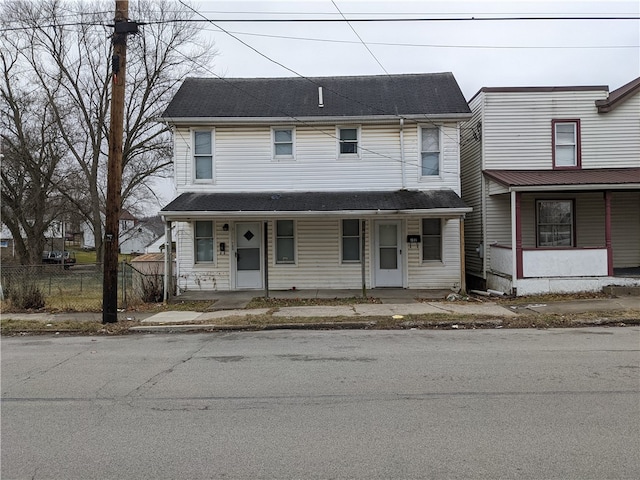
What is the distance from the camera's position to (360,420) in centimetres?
433

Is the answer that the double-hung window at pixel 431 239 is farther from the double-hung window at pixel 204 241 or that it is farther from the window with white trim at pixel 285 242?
the double-hung window at pixel 204 241

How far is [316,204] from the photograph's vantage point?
1361cm

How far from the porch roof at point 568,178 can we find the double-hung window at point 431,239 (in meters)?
2.26

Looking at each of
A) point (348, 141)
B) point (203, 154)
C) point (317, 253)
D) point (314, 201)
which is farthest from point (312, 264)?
point (203, 154)

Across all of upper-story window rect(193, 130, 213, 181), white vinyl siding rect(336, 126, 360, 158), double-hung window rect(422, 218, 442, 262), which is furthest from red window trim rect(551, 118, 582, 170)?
upper-story window rect(193, 130, 213, 181)

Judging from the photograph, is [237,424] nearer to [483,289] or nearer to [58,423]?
[58,423]

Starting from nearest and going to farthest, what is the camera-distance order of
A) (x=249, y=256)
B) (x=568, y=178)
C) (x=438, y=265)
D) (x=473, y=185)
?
(x=568, y=178), (x=438, y=265), (x=249, y=256), (x=473, y=185)

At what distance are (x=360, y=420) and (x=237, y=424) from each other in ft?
3.76

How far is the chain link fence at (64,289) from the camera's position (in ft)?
39.7

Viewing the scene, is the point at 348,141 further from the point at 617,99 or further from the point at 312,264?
the point at 617,99

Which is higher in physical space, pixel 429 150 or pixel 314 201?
pixel 429 150

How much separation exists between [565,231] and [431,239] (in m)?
4.50

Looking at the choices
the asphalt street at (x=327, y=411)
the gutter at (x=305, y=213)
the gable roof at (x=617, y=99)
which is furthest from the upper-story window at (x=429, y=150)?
the asphalt street at (x=327, y=411)

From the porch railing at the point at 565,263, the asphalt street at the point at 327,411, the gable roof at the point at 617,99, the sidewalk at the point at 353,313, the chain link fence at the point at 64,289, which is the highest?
the gable roof at the point at 617,99
